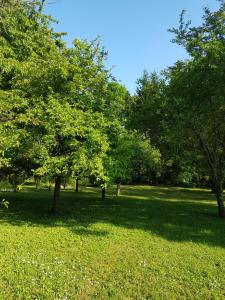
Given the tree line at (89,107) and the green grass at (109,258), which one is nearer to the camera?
the green grass at (109,258)

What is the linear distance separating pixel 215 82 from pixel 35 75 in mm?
9780

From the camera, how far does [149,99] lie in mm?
18438

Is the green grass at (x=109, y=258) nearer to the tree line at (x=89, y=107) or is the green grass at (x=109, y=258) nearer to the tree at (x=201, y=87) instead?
the tree line at (x=89, y=107)

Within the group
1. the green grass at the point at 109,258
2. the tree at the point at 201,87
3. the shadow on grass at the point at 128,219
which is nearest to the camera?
the green grass at the point at 109,258

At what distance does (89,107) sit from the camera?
15250mm

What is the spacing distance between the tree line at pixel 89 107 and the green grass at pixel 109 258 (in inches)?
96.1

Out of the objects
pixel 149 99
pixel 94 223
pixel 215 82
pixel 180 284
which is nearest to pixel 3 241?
pixel 94 223

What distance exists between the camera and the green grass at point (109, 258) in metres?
8.38

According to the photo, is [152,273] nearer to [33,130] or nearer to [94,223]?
[94,223]

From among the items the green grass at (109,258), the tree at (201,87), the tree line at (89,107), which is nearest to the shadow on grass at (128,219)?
the green grass at (109,258)

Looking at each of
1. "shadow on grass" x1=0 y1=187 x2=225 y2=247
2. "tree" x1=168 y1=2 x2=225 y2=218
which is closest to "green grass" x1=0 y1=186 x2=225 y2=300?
"shadow on grass" x1=0 y1=187 x2=225 y2=247

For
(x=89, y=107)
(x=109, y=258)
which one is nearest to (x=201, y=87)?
(x=89, y=107)

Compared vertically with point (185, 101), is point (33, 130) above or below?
below

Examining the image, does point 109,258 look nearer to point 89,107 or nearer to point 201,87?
point 89,107
